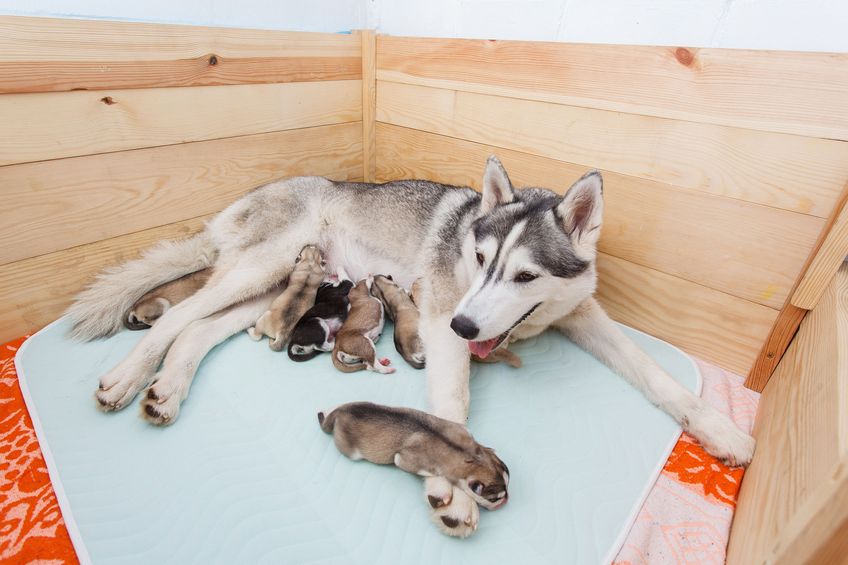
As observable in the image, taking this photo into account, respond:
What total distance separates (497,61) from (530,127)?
0.46 meters

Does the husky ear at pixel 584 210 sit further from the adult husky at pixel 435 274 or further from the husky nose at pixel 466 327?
the husky nose at pixel 466 327

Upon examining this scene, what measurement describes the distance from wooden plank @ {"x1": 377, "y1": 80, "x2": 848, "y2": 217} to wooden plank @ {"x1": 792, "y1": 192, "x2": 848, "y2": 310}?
12cm

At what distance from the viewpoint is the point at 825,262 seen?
188 centimetres

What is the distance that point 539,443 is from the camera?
1919 mm

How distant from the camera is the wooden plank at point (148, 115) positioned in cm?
207

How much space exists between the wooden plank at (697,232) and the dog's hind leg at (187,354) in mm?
1855

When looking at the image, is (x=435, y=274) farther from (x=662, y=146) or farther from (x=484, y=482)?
(x=662, y=146)

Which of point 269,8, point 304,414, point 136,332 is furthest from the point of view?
point 269,8

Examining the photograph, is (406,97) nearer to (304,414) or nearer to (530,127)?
(530,127)

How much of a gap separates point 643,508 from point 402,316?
1415 millimetres

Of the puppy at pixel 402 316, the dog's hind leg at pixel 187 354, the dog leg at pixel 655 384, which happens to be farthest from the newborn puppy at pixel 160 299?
the dog leg at pixel 655 384

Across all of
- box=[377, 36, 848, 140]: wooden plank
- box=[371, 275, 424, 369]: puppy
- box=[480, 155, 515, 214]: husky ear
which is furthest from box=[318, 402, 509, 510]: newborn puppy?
box=[377, 36, 848, 140]: wooden plank

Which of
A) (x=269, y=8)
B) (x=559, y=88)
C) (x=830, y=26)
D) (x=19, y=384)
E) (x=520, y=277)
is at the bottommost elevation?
(x=19, y=384)

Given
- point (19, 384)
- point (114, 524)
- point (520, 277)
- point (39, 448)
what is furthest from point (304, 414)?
point (19, 384)
